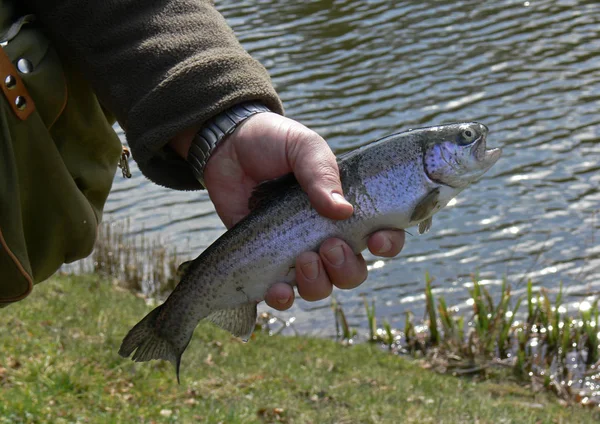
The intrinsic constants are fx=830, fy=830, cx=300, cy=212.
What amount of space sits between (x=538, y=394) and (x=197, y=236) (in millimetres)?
5563

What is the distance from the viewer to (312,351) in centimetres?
870

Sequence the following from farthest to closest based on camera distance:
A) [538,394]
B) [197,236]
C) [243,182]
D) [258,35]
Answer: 1. [258,35]
2. [197,236]
3. [538,394]
4. [243,182]

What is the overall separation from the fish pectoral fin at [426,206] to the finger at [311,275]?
391 millimetres

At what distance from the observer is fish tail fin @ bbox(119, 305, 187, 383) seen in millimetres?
3291

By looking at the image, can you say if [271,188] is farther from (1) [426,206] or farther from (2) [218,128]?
(1) [426,206]

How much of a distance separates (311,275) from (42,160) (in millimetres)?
1072

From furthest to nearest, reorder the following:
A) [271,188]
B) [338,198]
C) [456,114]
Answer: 1. [456,114]
2. [271,188]
3. [338,198]

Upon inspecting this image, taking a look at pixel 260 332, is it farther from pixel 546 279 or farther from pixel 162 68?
pixel 162 68

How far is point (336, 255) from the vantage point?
3.10 m

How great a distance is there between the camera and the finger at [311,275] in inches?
122

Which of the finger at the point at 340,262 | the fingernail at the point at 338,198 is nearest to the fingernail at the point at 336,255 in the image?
the finger at the point at 340,262

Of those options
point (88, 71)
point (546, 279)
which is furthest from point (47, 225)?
point (546, 279)

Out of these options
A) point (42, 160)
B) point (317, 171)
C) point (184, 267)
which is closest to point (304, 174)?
point (317, 171)

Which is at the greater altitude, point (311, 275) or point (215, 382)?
point (311, 275)
